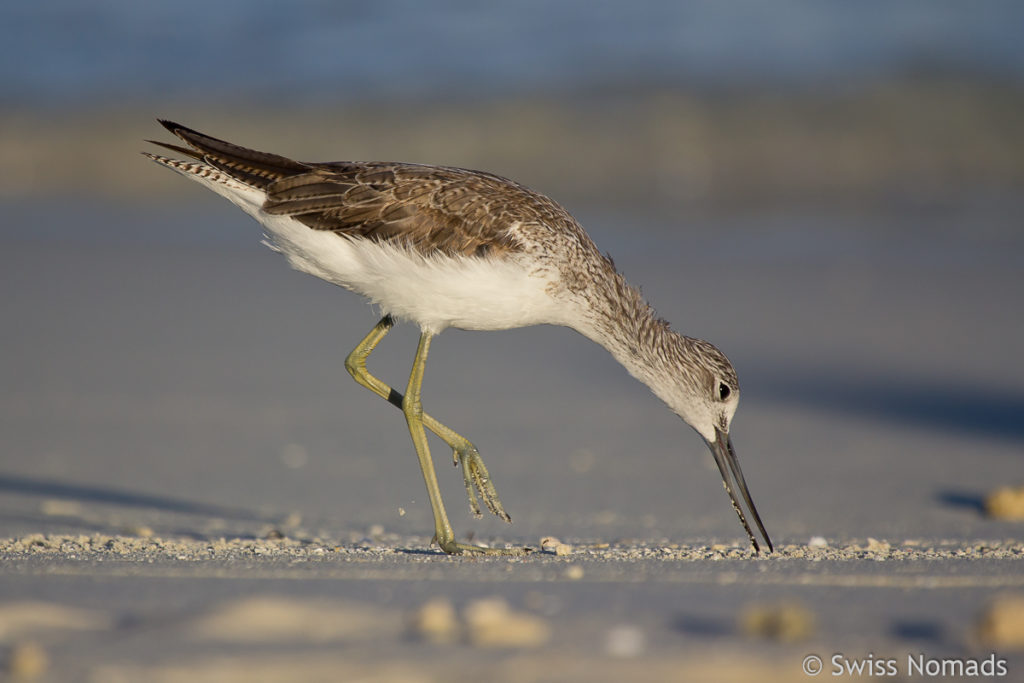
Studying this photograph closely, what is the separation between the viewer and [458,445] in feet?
19.8

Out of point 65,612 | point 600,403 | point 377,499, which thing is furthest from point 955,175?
point 65,612

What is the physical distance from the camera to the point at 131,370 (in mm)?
9312

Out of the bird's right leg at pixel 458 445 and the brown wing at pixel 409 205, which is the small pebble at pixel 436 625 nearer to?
the bird's right leg at pixel 458 445

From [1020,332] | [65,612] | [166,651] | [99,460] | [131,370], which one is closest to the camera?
[166,651]

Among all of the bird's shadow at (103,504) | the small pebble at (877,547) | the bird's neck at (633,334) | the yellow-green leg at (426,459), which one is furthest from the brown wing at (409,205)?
the small pebble at (877,547)

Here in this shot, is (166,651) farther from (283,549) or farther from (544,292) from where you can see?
(544,292)

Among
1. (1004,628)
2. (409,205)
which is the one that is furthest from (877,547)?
(409,205)

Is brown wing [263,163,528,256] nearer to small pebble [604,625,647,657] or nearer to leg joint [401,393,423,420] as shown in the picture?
leg joint [401,393,423,420]

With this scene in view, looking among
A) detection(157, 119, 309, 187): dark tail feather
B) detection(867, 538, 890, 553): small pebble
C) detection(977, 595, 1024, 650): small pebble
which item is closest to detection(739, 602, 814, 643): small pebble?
detection(977, 595, 1024, 650): small pebble

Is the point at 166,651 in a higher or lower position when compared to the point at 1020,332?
lower

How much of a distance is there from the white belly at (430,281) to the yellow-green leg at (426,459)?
0.25 m

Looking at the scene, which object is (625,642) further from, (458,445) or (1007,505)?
(1007,505)

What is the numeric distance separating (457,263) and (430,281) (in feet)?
0.50

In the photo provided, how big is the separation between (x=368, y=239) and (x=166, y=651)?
288 centimetres
